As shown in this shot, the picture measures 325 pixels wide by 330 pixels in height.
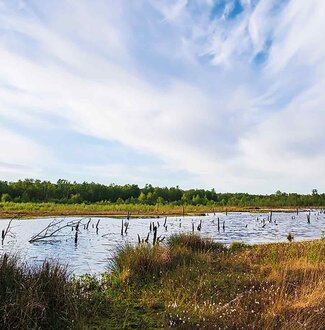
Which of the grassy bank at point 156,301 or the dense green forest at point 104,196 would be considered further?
the dense green forest at point 104,196

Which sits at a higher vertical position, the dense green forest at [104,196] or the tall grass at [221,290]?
the dense green forest at [104,196]

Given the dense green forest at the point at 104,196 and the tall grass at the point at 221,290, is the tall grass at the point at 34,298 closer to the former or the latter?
the tall grass at the point at 221,290

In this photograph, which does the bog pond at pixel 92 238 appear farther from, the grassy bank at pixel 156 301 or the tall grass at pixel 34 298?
the grassy bank at pixel 156 301

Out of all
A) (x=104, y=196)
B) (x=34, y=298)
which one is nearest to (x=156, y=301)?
(x=34, y=298)

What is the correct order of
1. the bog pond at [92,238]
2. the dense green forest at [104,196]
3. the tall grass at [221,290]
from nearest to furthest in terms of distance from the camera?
the tall grass at [221,290], the bog pond at [92,238], the dense green forest at [104,196]

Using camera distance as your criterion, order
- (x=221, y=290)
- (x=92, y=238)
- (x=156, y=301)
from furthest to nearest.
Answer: (x=92, y=238) < (x=221, y=290) < (x=156, y=301)

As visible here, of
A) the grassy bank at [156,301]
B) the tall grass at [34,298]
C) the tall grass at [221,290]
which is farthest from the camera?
the tall grass at [221,290]

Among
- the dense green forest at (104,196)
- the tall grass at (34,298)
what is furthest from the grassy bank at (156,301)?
the dense green forest at (104,196)

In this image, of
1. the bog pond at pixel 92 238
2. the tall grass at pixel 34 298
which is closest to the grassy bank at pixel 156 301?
the tall grass at pixel 34 298

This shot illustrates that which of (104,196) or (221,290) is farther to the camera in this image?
(104,196)

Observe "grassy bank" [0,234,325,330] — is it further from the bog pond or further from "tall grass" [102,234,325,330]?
the bog pond

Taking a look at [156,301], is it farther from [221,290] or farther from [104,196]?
[104,196]

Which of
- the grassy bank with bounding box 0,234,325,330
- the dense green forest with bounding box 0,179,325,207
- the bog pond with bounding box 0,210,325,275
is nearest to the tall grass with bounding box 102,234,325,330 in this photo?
the grassy bank with bounding box 0,234,325,330

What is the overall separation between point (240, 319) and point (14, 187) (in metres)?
130
